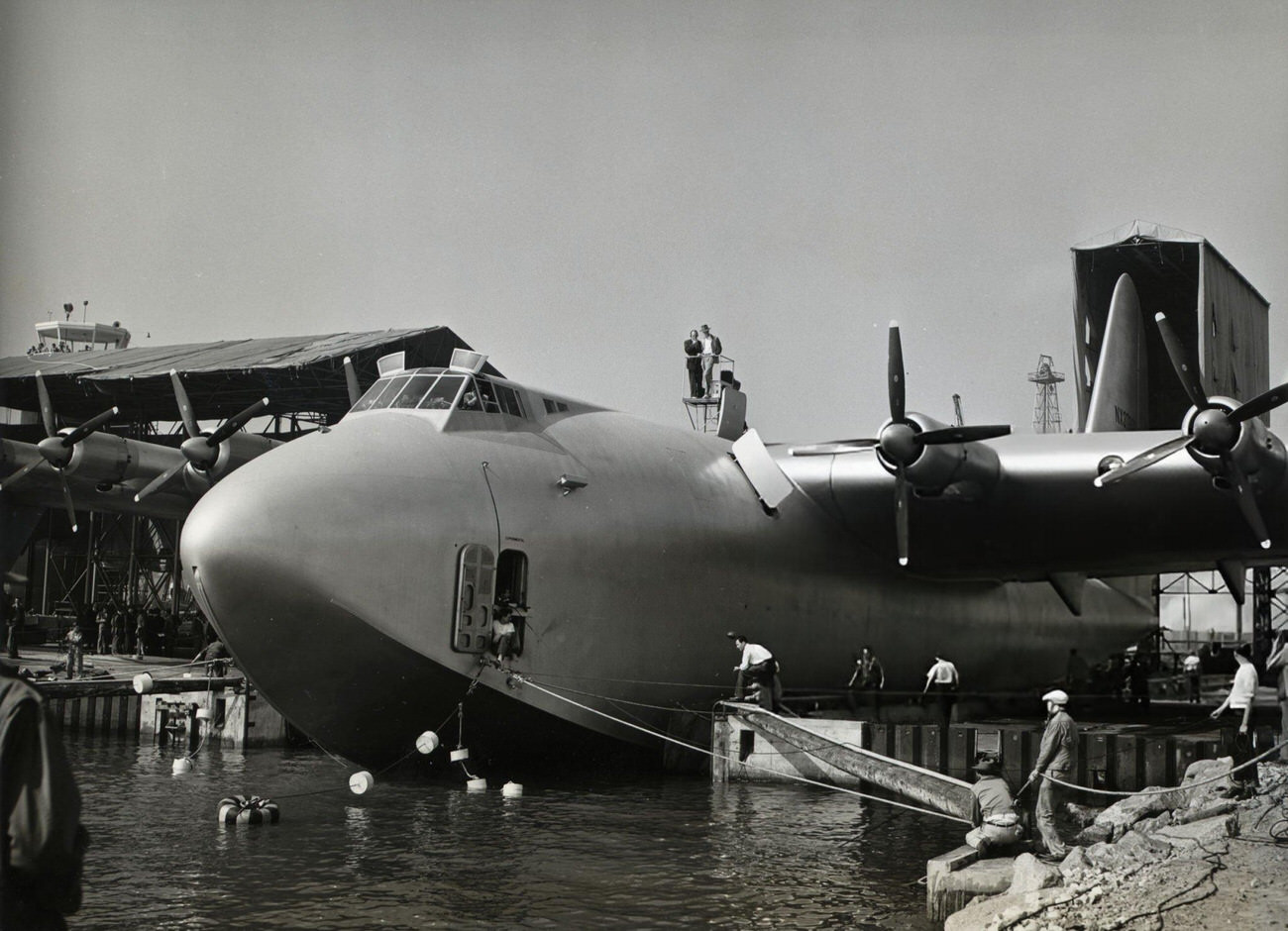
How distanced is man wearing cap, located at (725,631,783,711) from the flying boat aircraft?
75 cm

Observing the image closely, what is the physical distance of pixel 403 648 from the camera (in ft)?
41.8

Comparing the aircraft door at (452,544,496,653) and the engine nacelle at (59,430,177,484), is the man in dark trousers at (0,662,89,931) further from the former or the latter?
the engine nacelle at (59,430,177,484)

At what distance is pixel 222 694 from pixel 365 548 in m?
7.54

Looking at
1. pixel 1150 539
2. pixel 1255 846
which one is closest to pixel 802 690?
pixel 1150 539

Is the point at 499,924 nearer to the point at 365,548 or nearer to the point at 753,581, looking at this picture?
the point at 365,548

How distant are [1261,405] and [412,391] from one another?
11.1 m

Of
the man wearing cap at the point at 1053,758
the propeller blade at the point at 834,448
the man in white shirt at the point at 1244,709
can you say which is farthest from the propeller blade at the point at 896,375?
the man wearing cap at the point at 1053,758

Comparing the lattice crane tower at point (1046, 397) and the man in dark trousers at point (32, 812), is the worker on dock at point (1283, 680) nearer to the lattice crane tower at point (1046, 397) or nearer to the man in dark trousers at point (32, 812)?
the man in dark trousers at point (32, 812)

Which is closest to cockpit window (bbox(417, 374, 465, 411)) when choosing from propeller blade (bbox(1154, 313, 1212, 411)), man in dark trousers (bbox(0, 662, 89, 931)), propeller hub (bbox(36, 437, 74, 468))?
propeller blade (bbox(1154, 313, 1212, 411))

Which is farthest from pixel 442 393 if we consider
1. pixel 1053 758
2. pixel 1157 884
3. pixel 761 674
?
pixel 1157 884

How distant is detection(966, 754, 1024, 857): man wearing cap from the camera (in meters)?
9.30

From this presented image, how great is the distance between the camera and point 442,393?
14.8 meters

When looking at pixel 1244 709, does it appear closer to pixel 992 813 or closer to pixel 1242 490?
pixel 1242 490

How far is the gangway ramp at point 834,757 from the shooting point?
11.9m
